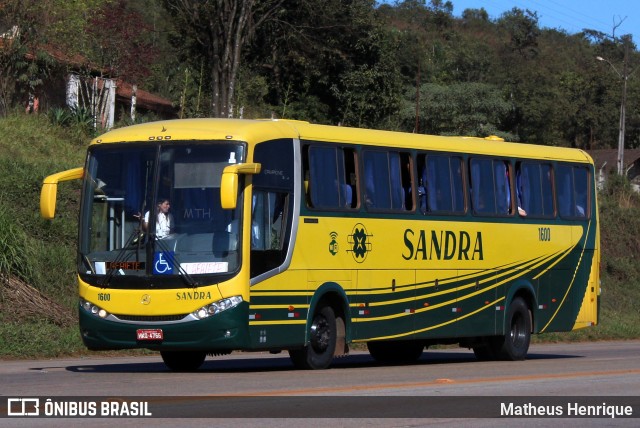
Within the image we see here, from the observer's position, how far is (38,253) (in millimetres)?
24500

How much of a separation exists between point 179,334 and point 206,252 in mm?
1065

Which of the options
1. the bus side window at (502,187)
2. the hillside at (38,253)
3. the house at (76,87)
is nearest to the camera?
the hillside at (38,253)

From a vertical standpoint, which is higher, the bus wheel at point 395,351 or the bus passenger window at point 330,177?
the bus passenger window at point 330,177

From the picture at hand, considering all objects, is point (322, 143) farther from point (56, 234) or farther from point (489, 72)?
point (489, 72)

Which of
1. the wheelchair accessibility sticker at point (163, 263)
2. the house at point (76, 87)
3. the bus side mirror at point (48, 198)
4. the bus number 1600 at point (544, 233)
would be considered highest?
the house at point (76, 87)

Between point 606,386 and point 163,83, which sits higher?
point 163,83

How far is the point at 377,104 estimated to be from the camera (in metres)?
51.0

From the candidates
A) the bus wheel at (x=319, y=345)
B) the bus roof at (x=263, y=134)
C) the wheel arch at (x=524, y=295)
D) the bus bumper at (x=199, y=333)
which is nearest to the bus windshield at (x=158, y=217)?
the bus roof at (x=263, y=134)

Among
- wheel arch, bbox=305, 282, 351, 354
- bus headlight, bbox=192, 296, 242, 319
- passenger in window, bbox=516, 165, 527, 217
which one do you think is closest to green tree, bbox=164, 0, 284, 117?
passenger in window, bbox=516, 165, 527, 217

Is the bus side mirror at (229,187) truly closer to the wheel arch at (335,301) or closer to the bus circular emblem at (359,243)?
the wheel arch at (335,301)

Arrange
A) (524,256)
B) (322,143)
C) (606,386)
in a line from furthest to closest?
(524,256), (322,143), (606,386)

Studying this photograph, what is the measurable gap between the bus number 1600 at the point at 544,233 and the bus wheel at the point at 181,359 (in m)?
7.44

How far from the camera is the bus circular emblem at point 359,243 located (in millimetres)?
17531
